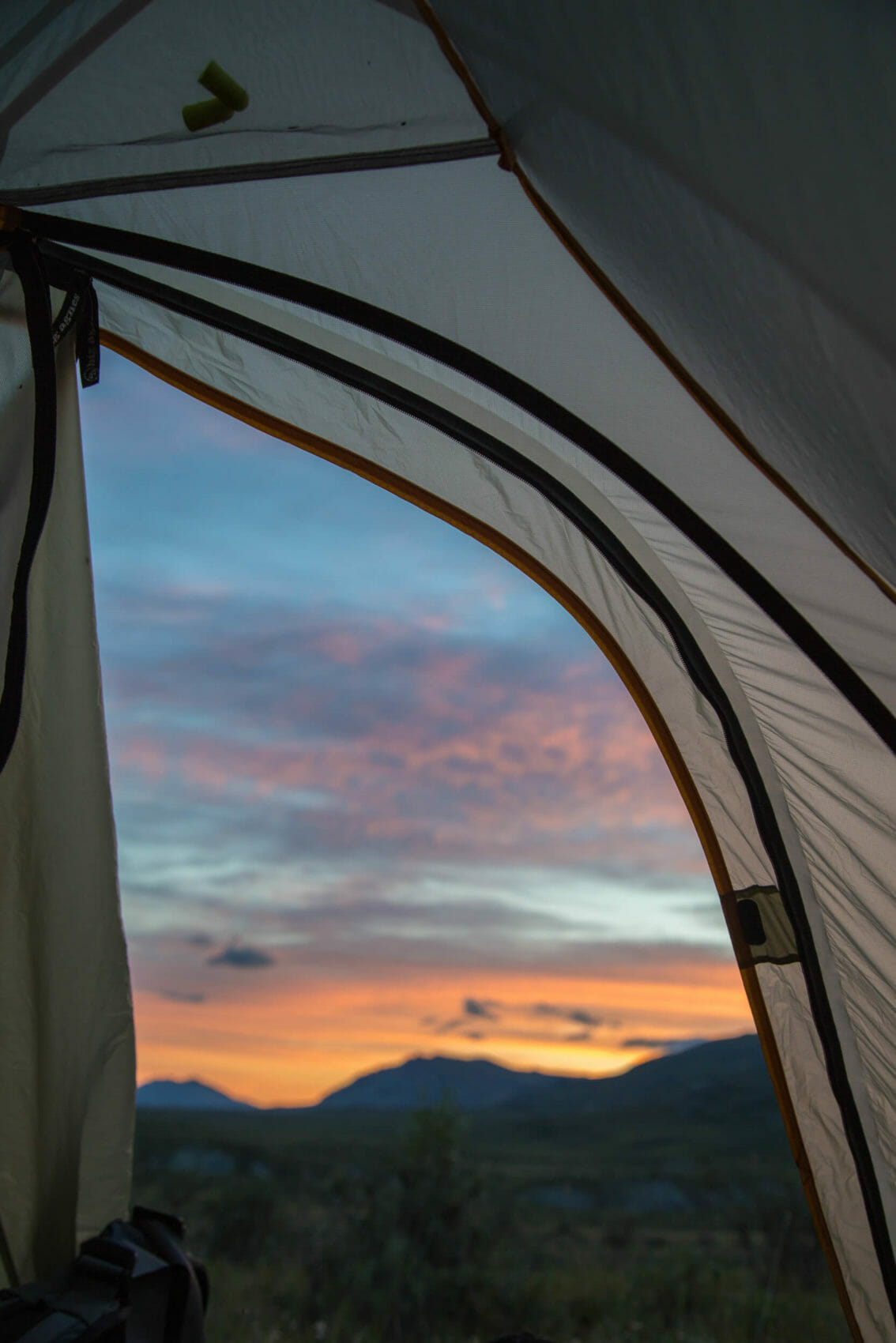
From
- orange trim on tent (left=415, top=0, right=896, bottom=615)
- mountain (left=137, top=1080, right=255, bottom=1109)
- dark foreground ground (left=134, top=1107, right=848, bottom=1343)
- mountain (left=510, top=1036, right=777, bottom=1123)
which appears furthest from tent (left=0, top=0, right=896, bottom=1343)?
mountain (left=510, top=1036, right=777, bottom=1123)

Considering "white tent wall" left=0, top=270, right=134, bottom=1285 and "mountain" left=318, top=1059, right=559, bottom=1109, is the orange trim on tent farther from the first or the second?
"mountain" left=318, top=1059, right=559, bottom=1109

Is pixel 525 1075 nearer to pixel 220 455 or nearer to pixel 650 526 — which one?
pixel 220 455

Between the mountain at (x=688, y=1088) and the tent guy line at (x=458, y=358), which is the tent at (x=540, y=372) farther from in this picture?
the mountain at (x=688, y=1088)

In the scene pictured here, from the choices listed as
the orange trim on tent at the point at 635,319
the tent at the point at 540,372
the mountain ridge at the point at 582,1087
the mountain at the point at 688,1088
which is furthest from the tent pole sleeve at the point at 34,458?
the mountain at the point at 688,1088

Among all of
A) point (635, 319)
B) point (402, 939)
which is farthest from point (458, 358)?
point (402, 939)

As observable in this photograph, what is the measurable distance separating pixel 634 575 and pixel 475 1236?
23.8 ft

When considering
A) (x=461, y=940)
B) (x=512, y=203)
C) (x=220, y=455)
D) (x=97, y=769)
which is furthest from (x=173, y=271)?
(x=461, y=940)

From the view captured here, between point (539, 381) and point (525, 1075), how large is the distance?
513 inches

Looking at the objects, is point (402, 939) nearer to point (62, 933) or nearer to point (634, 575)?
point (62, 933)

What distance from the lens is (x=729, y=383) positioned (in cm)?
92

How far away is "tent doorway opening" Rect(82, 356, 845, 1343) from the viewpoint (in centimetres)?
598

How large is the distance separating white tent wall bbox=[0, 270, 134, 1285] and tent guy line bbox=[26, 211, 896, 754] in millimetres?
263

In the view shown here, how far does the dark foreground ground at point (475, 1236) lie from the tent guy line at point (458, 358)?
5430mm

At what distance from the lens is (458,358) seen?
1446 millimetres
